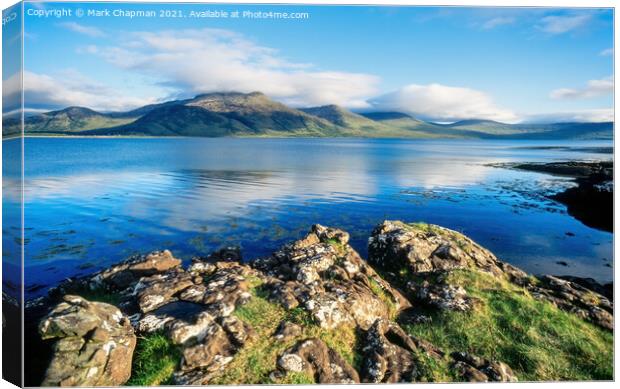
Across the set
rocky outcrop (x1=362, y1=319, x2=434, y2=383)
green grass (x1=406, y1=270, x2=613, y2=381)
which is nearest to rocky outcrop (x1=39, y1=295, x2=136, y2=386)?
rocky outcrop (x1=362, y1=319, x2=434, y2=383)

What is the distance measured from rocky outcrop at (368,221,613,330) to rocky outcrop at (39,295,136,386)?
8.42m

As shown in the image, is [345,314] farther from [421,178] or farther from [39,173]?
[39,173]

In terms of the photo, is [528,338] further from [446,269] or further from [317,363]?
[317,363]

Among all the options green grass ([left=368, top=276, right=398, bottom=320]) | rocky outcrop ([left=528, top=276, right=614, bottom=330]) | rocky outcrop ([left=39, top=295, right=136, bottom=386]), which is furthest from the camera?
green grass ([left=368, top=276, right=398, bottom=320])

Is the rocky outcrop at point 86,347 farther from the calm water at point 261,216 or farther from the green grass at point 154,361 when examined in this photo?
the calm water at point 261,216

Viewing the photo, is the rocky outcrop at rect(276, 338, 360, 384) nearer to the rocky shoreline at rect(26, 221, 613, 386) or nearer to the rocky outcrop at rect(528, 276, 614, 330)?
the rocky shoreline at rect(26, 221, 613, 386)

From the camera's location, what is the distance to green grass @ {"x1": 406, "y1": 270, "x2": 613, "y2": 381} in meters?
9.52

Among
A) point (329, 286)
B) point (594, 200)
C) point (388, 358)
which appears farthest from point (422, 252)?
point (594, 200)

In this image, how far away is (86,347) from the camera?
7703mm

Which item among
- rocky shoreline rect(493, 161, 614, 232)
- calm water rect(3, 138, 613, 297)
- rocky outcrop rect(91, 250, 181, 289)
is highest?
rocky shoreline rect(493, 161, 614, 232)

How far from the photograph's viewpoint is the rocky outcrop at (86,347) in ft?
25.0

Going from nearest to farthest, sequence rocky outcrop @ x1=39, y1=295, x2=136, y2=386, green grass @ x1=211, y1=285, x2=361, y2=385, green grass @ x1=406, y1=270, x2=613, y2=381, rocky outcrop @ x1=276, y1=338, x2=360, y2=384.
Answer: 1. rocky outcrop @ x1=39, y1=295, x2=136, y2=386
2. green grass @ x1=211, y1=285, x2=361, y2=385
3. rocky outcrop @ x1=276, y1=338, x2=360, y2=384
4. green grass @ x1=406, y1=270, x2=613, y2=381

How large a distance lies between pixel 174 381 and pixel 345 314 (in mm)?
4124

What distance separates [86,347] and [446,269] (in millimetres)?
11193
